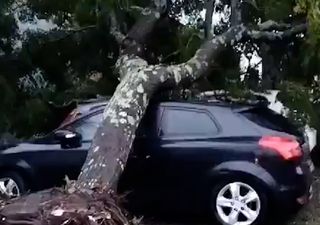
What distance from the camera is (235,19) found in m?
10.6

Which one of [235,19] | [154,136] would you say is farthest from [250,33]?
[154,136]

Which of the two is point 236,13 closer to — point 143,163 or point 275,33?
point 275,33

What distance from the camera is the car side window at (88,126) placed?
893 centimetres

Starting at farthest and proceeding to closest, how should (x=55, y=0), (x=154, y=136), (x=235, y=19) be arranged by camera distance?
1. (x=55, y=0)
2. (x=235, y=19)
3. (x=154, y=136)

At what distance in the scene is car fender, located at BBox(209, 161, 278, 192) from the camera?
8180mm

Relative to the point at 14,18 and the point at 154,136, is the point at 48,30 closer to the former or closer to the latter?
the point at 14,18

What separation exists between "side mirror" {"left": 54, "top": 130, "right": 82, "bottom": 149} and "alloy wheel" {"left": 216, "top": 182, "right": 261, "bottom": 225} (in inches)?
74.0

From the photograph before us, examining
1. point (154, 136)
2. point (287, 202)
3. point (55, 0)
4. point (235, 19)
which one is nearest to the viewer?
point (287, 202)

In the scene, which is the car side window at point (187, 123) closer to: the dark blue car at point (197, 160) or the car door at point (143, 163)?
the dark blue car at point (197, 160)

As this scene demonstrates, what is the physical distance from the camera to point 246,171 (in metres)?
8.27

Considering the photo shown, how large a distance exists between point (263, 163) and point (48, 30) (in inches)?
197

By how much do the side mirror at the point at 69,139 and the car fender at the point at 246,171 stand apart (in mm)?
1700

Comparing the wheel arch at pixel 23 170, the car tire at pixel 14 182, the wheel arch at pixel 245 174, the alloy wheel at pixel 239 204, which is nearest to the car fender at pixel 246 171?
the wheel arch at pixel 245 174

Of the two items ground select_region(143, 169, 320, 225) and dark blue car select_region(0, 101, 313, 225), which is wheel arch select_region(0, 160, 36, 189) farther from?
ground select_region(143, 169, 320, 225)
